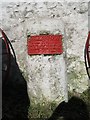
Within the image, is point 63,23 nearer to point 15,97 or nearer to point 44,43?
point 44,43

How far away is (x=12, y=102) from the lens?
17.6 feet

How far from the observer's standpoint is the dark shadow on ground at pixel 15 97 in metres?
5.07

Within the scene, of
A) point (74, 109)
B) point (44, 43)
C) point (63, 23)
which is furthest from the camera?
point (63, 23)

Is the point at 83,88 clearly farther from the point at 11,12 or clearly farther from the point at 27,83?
the point at 11,12

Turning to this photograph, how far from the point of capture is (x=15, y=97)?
18.0ft

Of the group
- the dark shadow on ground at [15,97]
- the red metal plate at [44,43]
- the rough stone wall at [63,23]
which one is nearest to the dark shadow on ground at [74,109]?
the rough stone wall at [63,23]

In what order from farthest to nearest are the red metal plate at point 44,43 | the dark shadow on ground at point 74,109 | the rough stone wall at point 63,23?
1. the rough stone wall at point 63,23
2. the red metal plate at point 44,43
3. the dark shadow on ground at point 74,109

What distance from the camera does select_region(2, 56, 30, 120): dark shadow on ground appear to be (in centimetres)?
507

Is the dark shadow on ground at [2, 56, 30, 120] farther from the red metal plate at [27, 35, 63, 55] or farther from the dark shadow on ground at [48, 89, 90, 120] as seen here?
the red metal plate at [27, 35, 63, 55]

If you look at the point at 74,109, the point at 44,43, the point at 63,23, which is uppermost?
the point at 63,23

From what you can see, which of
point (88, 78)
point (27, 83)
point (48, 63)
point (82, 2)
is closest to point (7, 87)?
point (27, 83)

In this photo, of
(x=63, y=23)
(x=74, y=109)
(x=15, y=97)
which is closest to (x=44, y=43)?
(x=63, y=23)

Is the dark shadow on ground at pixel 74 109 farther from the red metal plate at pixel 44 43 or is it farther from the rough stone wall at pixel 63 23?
the red metal plate at pixel 44 43

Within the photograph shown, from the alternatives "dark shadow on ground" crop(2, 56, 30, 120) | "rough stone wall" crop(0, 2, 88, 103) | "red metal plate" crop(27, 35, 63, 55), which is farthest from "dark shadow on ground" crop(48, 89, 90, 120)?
"red metal plate" crop(27, 35, 63, 55)
